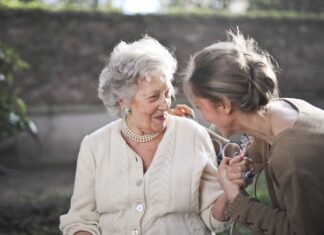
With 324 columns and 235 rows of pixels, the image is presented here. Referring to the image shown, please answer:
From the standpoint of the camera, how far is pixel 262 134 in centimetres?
246

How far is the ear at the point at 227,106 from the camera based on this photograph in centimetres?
236

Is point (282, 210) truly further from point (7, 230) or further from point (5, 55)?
point (5, 55)

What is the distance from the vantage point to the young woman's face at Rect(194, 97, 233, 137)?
2412mm

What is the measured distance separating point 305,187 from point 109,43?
309 inches

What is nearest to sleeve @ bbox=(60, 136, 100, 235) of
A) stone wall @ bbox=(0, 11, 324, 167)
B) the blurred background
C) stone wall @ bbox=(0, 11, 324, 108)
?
the blurred background

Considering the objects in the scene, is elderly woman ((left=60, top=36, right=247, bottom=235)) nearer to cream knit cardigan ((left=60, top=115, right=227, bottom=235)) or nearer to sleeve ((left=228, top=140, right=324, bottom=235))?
cream knit cardigan ((left=60, top=115, right=227, bottom=235))

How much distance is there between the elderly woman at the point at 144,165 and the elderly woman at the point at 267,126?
41 centimetres

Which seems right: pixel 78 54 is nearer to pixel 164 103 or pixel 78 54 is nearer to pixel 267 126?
pixel 164 103

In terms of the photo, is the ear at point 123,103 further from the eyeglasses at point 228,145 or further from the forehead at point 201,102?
the forehead at point 201,102

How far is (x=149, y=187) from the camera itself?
2922 millimetres

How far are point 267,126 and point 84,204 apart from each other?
1184 millimetres

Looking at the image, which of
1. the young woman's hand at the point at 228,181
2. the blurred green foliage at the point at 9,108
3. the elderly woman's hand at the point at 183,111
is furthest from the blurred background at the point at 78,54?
the young woman's hand at the point at 228,181

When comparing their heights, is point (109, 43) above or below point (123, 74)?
above

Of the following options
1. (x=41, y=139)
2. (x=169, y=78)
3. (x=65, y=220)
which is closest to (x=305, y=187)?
(x=169, y=78)
